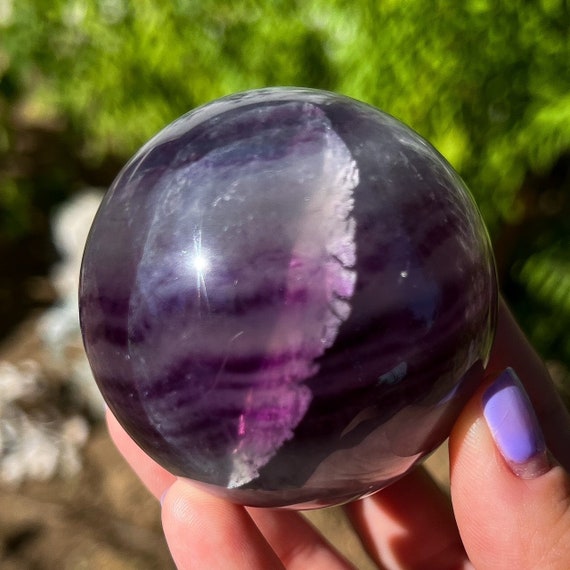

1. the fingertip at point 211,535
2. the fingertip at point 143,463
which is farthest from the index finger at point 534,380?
the fingertip at point 143,463

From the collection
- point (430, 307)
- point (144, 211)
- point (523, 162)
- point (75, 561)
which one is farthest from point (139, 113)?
point (430, 307)

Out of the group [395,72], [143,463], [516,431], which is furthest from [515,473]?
[395,72]

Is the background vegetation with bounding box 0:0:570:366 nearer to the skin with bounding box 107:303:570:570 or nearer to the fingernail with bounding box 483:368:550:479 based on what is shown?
the skin with bounding box 107:303:570:570

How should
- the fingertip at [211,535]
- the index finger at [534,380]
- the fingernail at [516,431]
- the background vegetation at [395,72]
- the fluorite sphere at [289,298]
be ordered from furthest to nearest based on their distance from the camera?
the background vegetation at [395,72] < the index finger at [534,380] < the fingertip at [211,535] < the fingernail at [516,431] < the fluorite sphere at [289,298]

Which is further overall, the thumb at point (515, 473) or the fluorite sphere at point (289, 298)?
the thumb at point (515, 473)

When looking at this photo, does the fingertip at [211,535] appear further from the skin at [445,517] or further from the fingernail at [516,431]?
the fingernail at [516,431]

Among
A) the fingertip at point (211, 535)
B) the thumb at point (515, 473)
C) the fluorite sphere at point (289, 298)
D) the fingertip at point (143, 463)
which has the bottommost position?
the fingertip at point (143, 463)

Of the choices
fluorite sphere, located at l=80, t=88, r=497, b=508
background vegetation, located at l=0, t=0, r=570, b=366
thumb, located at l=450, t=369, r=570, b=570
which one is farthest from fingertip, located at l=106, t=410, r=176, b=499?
background vegetation, located at l=0, t=0, r=570, b=366
